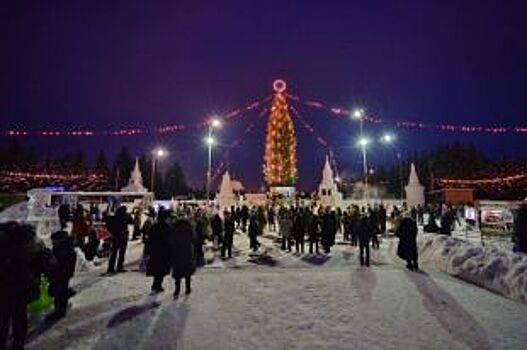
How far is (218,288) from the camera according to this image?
10156 millimetres

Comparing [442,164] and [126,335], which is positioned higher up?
[442,164]

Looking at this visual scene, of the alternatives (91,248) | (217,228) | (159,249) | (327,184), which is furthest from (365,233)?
(327,184)

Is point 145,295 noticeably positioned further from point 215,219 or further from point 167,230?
point 215,219

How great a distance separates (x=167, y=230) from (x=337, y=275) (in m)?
4.62

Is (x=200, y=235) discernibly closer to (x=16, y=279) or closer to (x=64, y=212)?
(x=16, y=279)

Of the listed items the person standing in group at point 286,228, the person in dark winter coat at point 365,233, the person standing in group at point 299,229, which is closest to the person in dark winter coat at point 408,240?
the person in dark winter coat at point 365,233

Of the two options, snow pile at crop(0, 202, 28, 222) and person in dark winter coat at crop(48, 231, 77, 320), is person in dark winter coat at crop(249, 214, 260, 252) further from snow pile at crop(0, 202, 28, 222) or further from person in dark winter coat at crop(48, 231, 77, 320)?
person in dark winter coat at crop(48, 231, 77, 320)

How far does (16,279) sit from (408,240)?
10.0m

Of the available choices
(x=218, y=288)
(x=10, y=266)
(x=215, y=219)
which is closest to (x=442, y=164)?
(x=215, y=219)

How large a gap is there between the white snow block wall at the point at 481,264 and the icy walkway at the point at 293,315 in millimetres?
327

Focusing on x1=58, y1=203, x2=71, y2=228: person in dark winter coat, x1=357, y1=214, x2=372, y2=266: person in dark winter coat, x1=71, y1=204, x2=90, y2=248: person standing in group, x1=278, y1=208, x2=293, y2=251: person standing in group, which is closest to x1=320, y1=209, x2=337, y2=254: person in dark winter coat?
x1=278, y1=208, x2=293, y2=251: person standing in group

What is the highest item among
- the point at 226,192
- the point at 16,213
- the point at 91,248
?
the point at 226,192

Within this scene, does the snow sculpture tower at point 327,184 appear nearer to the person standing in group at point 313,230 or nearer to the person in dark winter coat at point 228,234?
the person standing in group at point 313,230

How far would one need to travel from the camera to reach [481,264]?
1079 cm
